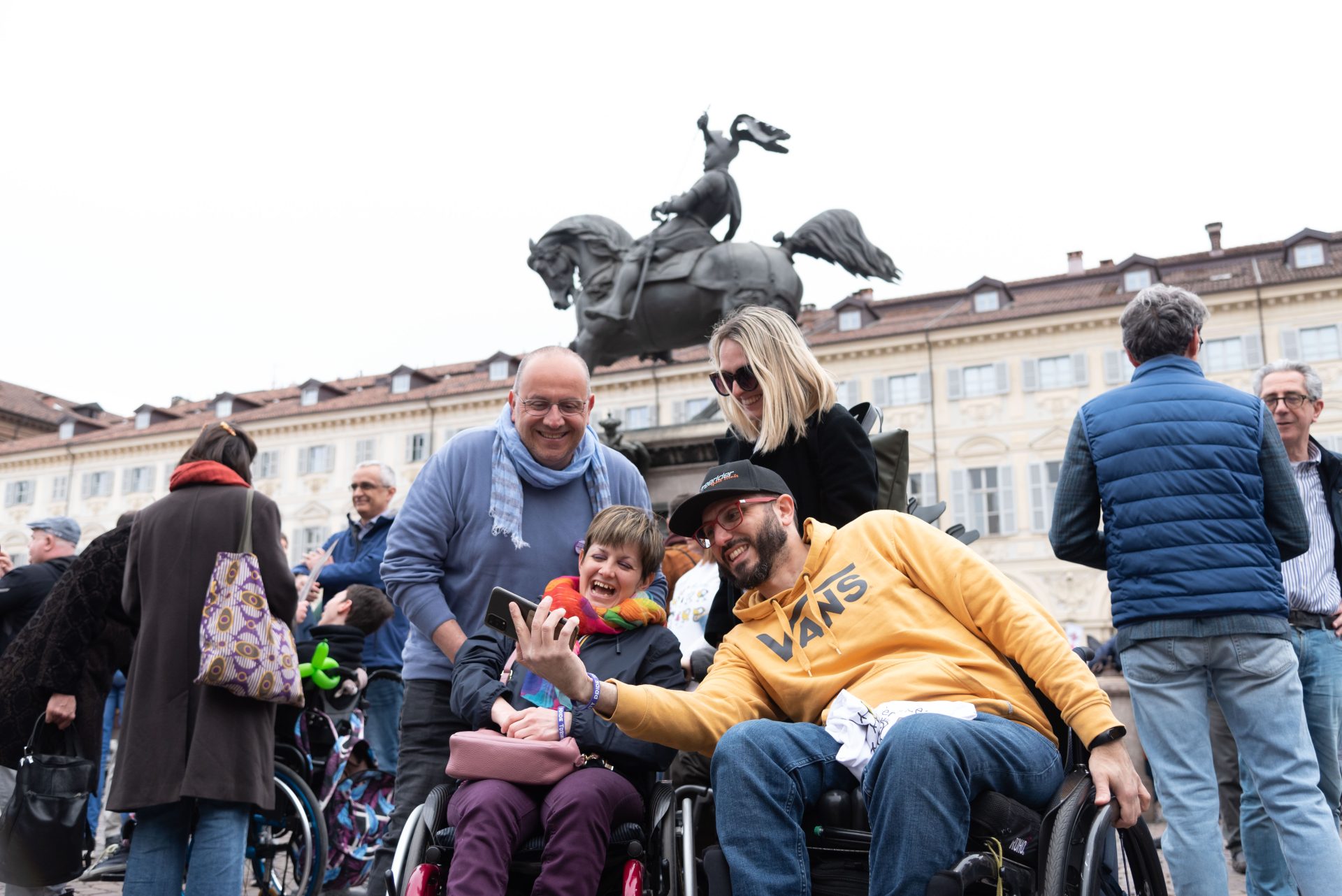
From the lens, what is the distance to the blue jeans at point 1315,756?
12.4 ft

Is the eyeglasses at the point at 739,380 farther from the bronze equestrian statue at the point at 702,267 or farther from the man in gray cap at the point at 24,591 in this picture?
the bronze equestrian statue at the point at 702,267

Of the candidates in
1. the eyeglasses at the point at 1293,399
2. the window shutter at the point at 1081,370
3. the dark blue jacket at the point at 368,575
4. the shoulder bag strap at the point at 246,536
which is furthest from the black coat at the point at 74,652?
the window shutter at the point at 1081,370

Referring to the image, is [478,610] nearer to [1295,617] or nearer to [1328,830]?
[1328,830]

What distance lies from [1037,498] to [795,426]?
32114 mm

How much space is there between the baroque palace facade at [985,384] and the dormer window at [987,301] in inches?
2.1

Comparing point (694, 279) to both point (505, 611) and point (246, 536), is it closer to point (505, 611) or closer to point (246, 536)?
point (246, 536)

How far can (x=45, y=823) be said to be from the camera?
3.96 m

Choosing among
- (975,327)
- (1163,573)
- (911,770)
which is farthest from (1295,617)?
(975,327)

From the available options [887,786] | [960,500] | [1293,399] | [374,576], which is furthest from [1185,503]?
[960,500]

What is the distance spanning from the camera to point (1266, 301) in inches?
1293

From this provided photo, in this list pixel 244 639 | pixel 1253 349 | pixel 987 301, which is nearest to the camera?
pixel 244 639

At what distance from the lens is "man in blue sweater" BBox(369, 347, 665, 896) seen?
11.3 feet

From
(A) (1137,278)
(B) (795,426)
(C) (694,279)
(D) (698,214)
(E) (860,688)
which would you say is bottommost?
(E) (860,688)

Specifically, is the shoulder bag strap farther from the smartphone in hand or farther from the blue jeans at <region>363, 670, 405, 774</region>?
the blue jeans at <region>363, 670, 405, 774</region>
